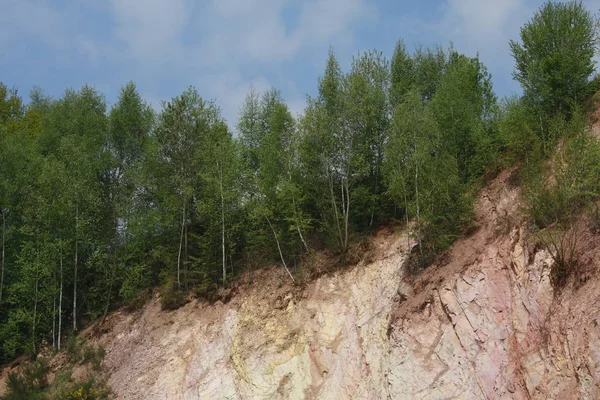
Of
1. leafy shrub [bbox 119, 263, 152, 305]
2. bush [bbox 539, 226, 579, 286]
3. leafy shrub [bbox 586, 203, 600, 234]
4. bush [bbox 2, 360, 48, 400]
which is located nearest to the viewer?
bush [bbox 539, 226, 579, 286]

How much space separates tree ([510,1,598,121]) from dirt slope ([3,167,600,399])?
421 cm

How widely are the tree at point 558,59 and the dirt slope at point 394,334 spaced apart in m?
4.21

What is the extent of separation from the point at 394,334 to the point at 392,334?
0.28 feet

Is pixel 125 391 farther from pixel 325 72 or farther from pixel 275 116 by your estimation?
pixel 325 72

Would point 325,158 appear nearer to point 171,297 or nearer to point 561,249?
point 171,297

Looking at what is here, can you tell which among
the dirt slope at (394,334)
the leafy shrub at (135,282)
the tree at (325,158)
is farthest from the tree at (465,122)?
the leafy shrub at (135,282)

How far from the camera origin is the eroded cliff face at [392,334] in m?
15.0

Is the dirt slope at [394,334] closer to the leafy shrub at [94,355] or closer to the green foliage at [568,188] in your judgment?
the leafy shrub at [94,355]

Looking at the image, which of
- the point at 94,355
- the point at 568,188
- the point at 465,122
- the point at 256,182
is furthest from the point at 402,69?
the point at 94,355

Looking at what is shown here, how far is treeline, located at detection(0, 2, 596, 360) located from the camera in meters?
23.0

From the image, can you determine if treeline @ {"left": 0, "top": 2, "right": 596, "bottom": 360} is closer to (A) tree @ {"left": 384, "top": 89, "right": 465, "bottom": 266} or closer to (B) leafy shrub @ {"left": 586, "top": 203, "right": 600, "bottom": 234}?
(A) tree @ {"left": 384, "top": 89, "right": 465, "bottom": 266}

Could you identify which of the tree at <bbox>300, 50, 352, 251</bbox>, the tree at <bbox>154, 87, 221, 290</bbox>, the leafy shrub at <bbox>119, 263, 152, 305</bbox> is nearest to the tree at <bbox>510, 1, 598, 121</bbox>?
the tree at <bbox>300, 50, 352, 251</bbox>

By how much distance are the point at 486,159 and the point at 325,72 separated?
944 cm

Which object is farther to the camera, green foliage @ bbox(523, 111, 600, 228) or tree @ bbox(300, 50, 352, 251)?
tree @ bbox(300, 50, 352, 251)
